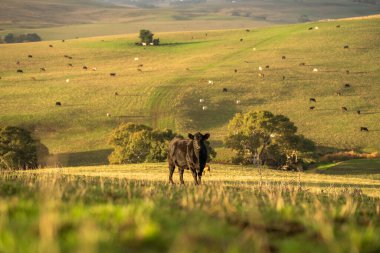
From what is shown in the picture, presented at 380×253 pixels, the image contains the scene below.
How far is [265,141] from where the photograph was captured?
219ft

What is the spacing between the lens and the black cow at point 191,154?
2414 cm

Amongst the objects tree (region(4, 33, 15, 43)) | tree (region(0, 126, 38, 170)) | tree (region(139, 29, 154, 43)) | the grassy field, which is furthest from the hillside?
the grassy field

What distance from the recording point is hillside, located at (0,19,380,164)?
7938cm

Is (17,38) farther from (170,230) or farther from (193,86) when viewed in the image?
(170,230)

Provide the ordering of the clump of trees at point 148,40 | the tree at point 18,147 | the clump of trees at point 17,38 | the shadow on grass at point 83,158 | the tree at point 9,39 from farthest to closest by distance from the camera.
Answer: the clump of trees at point 17,38 < the tree at point 9,39 < the clump of trees at point 148,40 < the shadow on grass at point 83,158 < the tree at point 18,147

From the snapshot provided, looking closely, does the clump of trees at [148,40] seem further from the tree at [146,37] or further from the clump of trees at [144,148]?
the clump of trees at [144,148]

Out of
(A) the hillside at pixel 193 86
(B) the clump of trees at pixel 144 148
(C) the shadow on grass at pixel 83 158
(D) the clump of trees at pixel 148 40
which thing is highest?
(D) the clump of trees at pixel 148 40

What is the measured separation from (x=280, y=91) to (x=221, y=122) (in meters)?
15.1

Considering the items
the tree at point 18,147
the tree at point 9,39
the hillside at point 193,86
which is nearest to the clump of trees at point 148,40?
the hillside at point 193,86

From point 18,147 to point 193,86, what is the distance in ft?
133

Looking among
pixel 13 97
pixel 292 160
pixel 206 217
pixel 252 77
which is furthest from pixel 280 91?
pixel 206 217

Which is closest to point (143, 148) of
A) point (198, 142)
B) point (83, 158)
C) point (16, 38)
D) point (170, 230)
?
point (83, 158)

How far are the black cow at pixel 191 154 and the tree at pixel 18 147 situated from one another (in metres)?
36.0

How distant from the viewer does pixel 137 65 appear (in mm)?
116625
